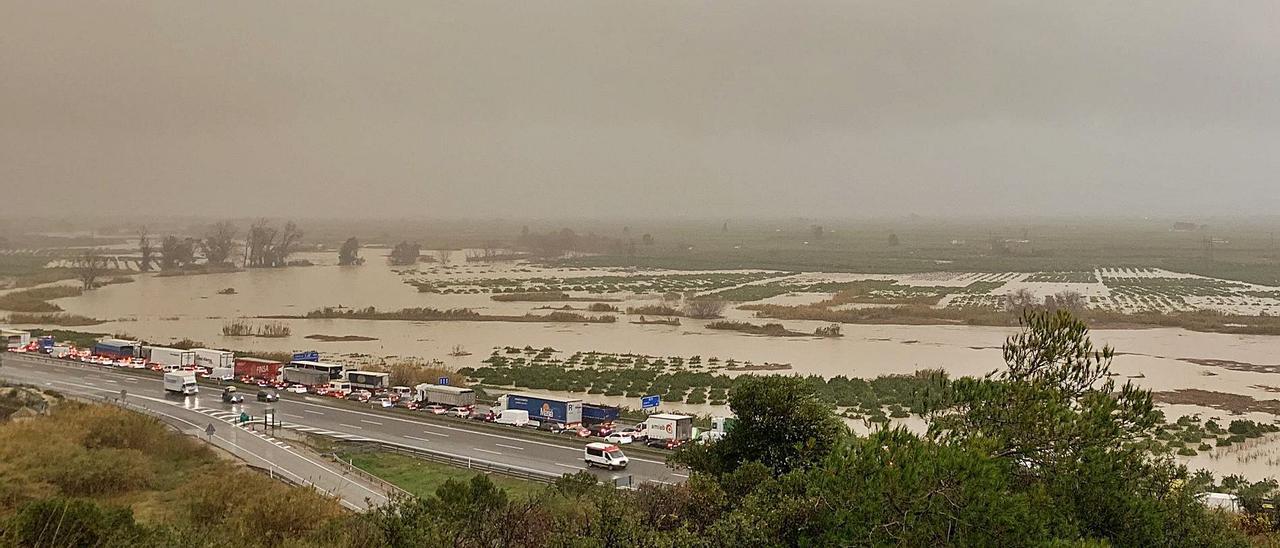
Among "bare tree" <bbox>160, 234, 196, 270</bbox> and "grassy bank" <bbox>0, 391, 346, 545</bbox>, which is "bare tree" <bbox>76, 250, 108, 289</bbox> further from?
"grassy bank" <bbox>0, 391, 346, 545</bbox>

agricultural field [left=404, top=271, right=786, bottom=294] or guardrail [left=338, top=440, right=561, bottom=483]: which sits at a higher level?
agricultural field [left=404, top=271, right=786, bottom=294]

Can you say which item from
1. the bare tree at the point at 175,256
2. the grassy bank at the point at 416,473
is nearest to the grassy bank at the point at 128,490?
the grassy bank at the point at 416,473

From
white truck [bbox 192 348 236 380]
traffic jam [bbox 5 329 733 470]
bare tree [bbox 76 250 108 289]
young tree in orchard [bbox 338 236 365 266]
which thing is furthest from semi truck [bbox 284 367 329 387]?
young tree in orchard [bbox 338 236 365 266]

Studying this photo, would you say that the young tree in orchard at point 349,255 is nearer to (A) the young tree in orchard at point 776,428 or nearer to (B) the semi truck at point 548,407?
(B) the semi truck at point 548,407

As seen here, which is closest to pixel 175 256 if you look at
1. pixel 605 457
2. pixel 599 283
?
pixel 599 283

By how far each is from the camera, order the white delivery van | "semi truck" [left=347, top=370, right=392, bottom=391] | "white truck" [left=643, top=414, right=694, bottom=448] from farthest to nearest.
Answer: "semi truck" [left=347, top=370, right=392, bottom=391] → the white delivery van → "white truck" [left=643, top=414, right=694, bottom=448]

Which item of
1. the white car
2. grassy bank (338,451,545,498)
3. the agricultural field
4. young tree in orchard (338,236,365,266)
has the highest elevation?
young tree in orchard (338,236,365,266)
